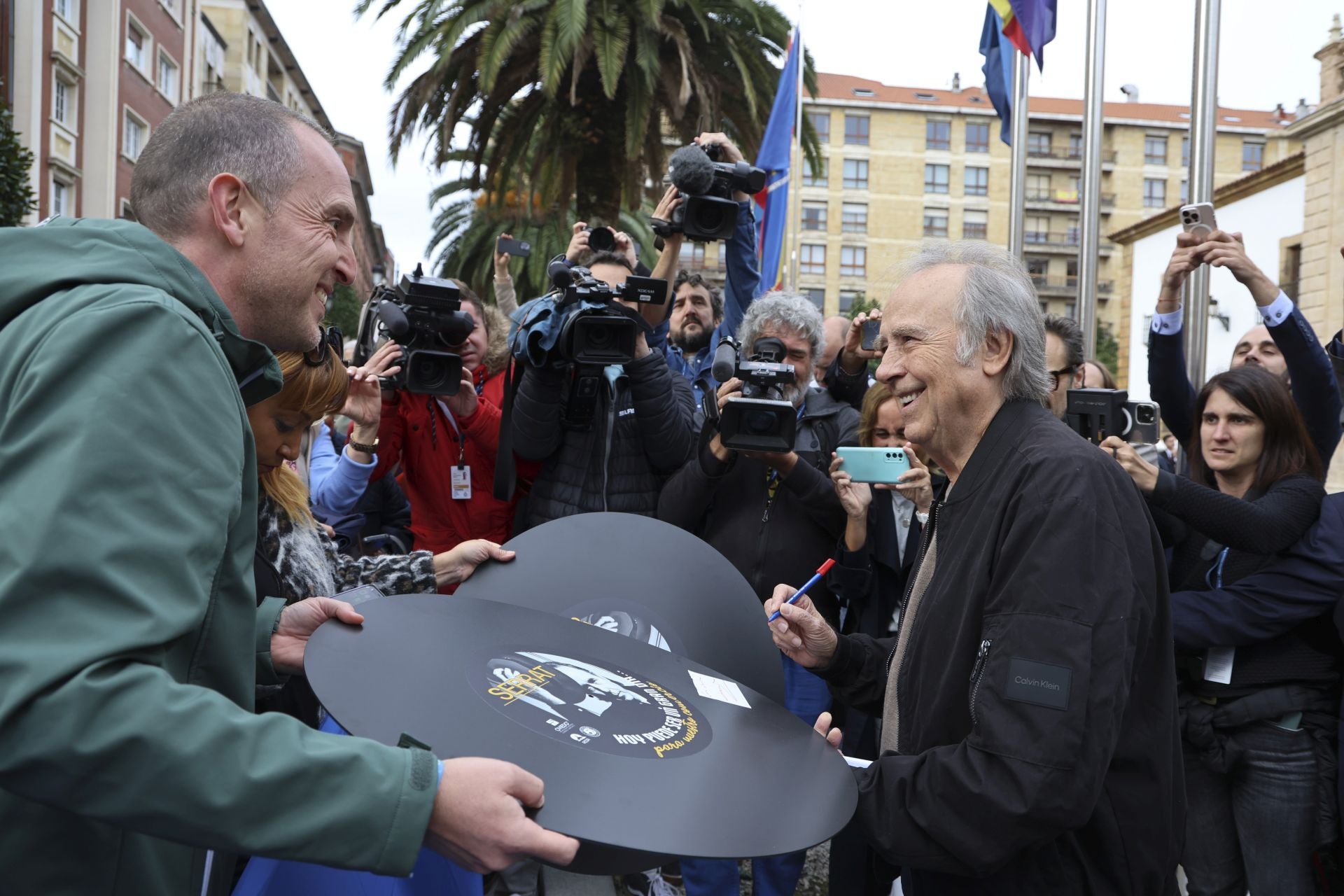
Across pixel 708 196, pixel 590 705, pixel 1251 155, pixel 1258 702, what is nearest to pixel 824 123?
pixel 1251 155

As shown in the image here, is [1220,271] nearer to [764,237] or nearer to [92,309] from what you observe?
[764,237]

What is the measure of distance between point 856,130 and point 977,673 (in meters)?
75.1

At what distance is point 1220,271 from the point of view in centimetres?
3591

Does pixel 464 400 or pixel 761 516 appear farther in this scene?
pixel 464 400

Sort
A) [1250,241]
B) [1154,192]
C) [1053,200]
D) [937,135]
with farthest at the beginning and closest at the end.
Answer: [1053,200]
[1154,192]
[937,135]
[1250,241]

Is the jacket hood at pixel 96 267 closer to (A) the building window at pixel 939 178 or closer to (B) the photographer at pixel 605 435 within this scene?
(B) the photographer at pixel 605 435

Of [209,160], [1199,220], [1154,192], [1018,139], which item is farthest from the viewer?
[1154,192]

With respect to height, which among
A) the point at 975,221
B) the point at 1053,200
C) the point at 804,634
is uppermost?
the point at 1053,200

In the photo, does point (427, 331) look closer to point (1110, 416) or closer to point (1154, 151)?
point (1110, 416)

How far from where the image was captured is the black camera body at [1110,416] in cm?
357

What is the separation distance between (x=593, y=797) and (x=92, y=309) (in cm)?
86

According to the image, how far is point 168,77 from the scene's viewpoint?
3288 centimetres

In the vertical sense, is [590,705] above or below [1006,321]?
below

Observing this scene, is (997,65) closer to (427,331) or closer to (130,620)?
(427,331)
